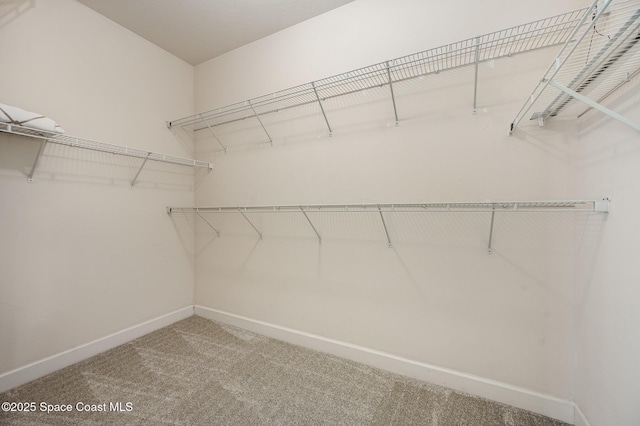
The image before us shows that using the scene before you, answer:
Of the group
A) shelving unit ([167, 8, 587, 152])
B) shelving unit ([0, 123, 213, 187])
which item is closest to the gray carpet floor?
shelving unit ([0, 123, 213, 187])

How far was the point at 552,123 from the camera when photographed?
1357 millimetres

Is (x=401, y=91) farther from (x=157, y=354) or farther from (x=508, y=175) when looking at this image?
(x=157, y=354)

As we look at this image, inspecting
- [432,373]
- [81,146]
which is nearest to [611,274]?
[432,373]

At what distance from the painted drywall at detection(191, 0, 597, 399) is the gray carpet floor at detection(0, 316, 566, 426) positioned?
7.9 inches

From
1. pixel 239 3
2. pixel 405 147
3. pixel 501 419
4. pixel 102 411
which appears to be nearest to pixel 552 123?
pixel 405 147

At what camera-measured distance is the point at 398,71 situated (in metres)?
1.66

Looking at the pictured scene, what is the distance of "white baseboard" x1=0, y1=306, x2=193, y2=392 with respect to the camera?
1557mm

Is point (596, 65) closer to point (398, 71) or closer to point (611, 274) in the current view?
point (611, 274)

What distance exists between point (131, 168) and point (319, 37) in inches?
72.0

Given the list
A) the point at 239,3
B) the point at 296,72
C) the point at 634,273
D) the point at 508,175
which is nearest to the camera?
the point at 634,273

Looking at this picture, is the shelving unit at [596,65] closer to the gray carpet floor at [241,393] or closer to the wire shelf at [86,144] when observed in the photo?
the gray carpet floor at [241,393]

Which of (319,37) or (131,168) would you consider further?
(131,168)

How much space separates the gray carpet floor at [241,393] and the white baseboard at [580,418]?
0.08m

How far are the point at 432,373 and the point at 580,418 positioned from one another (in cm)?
66
